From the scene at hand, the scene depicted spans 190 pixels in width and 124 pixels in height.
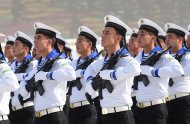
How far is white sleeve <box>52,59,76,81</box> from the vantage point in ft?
29.1

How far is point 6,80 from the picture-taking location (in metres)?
8.24

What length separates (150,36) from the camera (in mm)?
9672

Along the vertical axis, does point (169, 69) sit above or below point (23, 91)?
above

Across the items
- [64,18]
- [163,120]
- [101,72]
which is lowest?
[163,120]

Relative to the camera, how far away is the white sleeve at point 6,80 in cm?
817

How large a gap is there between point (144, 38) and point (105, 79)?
137 centimetres

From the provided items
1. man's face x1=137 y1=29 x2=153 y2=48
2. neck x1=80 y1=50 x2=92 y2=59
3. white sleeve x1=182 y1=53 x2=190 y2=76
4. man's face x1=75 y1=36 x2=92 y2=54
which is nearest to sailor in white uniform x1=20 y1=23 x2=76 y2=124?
man's face x1=137 y1=29 x2=153 y2=48

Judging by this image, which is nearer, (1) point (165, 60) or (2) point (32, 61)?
(1) point (165, 60)

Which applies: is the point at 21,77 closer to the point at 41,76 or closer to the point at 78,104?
the point at 78,104

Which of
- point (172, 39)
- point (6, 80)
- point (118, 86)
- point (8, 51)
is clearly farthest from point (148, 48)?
point (8, 51)

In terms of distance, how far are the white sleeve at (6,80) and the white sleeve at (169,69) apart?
1.99m

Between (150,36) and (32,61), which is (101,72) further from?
(32,61)

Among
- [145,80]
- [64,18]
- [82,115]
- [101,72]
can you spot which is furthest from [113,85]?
[64,18]

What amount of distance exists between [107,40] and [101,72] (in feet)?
1.48
